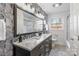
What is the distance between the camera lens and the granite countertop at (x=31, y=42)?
3.21ft

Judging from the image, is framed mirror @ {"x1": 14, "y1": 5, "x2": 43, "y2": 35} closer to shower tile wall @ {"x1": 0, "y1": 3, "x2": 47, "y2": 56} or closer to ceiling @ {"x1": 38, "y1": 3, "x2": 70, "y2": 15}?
shower tile wall @ {"x1": 0, "y1": 3, "x2": 47, "y2": 56}

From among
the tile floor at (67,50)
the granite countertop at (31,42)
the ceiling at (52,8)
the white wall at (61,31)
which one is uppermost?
the ceiling at (52,8)

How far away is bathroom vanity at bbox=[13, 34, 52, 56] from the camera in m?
0.97

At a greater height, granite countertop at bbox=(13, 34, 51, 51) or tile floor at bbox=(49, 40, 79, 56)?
granite countertop at bbox=(13, 34, 51, 51)

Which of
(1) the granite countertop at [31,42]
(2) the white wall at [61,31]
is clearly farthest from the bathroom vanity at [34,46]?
(2) the white wall at [61,31]

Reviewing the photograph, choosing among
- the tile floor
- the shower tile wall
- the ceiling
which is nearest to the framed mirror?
the shower tile wall

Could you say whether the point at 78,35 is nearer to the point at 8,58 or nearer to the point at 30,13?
the point at 30,13

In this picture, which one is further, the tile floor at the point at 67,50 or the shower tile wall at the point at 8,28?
the tile floor at the point at 67,50

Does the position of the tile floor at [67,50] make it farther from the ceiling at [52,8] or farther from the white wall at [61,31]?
the ceiling at [52,8]

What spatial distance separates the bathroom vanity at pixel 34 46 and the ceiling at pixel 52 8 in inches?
13.3

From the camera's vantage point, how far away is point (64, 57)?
1.05 m

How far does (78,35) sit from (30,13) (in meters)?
0.73

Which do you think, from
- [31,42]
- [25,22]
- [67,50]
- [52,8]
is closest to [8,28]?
[25,22]

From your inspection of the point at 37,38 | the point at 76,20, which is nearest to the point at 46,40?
the point at 37,38
